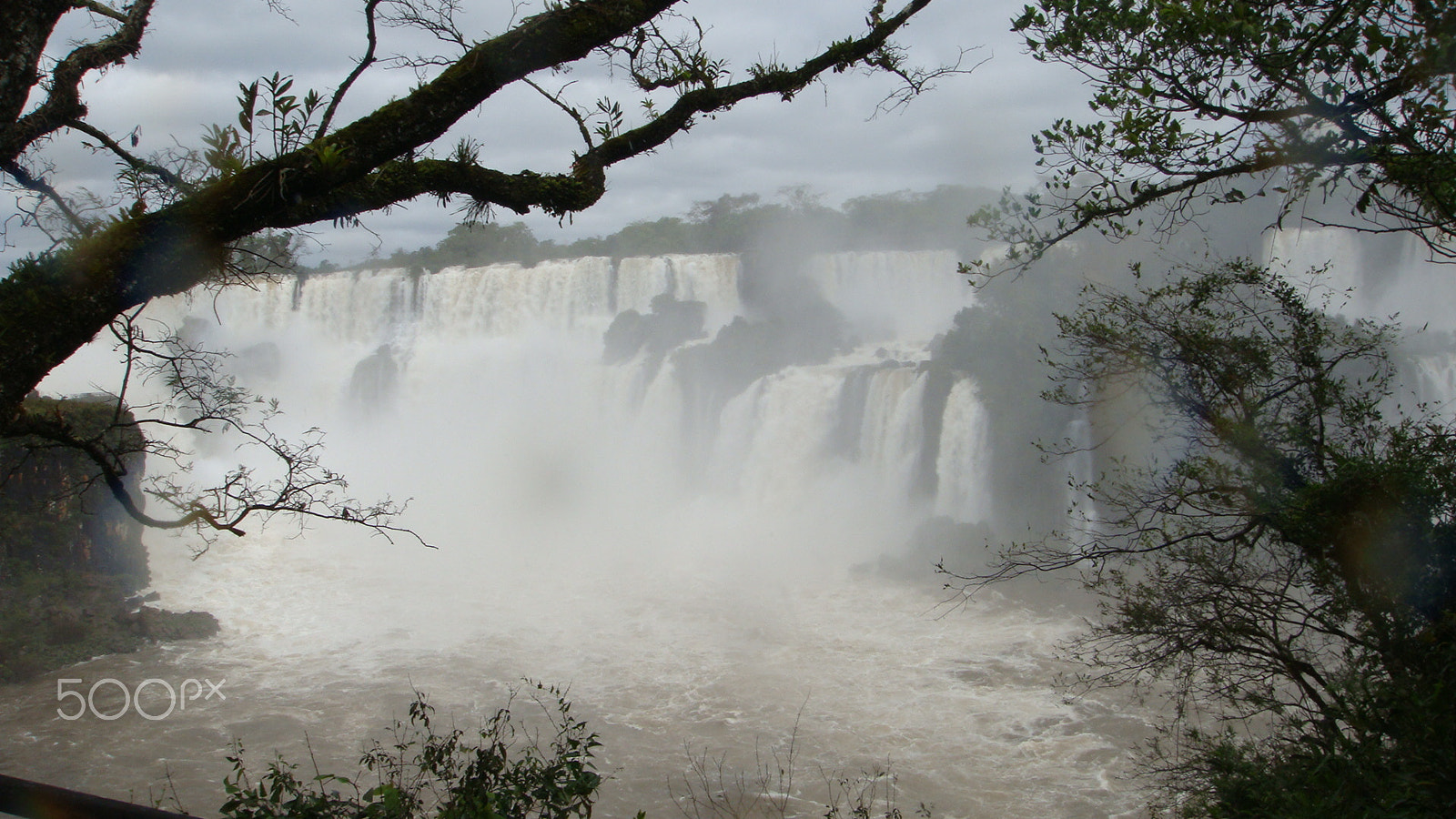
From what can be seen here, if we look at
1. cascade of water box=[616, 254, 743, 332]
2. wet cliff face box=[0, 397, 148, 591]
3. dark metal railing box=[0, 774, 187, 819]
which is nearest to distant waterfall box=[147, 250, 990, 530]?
cascade of water box=[616, 254, 743, 332]

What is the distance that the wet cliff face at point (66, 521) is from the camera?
13.1 meters

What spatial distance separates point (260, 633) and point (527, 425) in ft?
40.3

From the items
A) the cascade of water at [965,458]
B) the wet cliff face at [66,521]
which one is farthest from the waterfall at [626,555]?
the wet cliff face at [66,521]

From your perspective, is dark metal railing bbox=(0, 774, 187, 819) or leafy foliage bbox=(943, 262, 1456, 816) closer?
dark metal railing bbox=(0, 774, 187, 819)

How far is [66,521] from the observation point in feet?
47.2

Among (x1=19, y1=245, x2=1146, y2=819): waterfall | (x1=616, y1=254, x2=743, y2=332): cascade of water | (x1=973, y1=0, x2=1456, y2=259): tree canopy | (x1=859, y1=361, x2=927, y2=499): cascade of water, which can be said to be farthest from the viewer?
(x1=616, y1=254, x2=743, y2=332): cascade of water

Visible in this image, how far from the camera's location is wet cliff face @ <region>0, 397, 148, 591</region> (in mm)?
13117

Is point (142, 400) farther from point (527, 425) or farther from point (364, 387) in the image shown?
point (527, 425)

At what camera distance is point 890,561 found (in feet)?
57.9

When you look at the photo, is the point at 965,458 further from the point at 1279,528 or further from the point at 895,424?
the point at 1279,528

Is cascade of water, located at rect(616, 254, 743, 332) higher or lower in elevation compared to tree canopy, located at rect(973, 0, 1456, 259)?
higher

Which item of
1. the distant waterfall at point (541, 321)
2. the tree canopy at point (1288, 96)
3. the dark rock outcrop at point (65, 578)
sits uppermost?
the distant waterfall at point (541, 321)

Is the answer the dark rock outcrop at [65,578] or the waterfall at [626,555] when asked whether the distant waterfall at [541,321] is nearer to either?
the waterfall at [626,555]

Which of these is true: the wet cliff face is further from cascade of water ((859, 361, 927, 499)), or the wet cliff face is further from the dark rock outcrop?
cascade of water ((859, 361, 927, 499))
